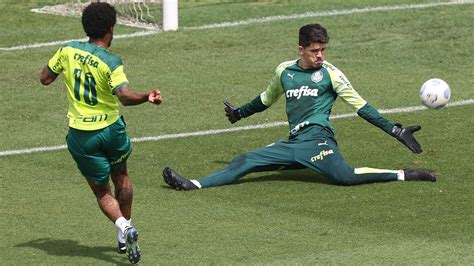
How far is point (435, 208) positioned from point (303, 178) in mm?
1862

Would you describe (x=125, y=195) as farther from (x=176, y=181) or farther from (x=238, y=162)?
(x=238, y=162)

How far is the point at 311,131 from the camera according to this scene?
47.0 ft

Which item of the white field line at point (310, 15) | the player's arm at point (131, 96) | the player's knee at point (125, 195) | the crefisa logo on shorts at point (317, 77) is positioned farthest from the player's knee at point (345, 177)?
the white field line at point (310, 15)

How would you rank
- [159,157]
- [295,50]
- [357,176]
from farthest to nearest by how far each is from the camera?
[295,50] < [159,157] < [357,176]

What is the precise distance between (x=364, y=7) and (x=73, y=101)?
13.2 m

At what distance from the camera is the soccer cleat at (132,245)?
36.0 ft

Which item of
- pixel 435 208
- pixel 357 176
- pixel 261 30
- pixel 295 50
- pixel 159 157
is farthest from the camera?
pixel 261 30

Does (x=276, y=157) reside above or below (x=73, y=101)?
below

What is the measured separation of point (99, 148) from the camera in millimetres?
11672

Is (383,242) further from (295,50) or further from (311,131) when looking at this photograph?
(295,50)

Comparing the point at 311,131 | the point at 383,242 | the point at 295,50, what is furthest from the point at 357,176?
the point at 295,50

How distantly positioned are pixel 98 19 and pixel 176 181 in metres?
2.91

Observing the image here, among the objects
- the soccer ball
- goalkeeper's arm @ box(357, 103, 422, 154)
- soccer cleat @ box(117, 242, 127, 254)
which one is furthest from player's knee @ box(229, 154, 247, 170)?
soccer cleat @ box(117, 242, 127, 254)

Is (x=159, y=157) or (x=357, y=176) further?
(x=159, y=157)
